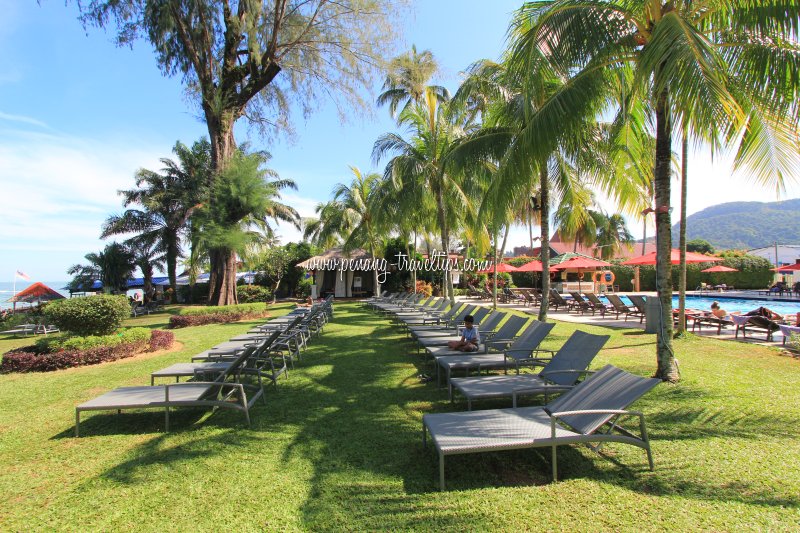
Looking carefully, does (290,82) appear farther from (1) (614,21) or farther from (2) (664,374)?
(2) (664,374)

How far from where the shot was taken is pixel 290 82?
17594 millimetres

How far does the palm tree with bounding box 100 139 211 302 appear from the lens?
92.5 feet

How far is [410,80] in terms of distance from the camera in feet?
64.2

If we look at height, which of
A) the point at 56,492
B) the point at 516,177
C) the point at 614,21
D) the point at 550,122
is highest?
the point at 614,21

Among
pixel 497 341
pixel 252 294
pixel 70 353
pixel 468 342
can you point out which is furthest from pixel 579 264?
pixel 70 353

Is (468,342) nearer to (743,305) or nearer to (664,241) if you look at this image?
(664,241)

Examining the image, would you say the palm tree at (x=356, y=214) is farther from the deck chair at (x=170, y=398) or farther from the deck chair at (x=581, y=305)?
the deck chair at (x=170, y=398)

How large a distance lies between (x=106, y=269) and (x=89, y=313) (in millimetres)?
23623

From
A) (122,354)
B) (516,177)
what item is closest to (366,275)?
(122,354)

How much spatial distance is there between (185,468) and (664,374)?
19.4ft

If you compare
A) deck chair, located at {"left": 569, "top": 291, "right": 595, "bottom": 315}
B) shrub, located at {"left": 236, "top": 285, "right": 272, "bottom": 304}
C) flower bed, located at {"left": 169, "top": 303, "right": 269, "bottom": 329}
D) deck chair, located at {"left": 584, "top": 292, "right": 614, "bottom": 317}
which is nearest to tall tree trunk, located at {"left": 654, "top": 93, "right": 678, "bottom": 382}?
deck chair, located at {"left": 584, "top": 292, "right": 614, "bottom": 317}

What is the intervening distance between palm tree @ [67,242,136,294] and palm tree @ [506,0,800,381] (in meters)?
30.7

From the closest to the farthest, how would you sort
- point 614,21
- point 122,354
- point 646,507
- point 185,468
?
point 646,507 → point 185,468 → point 614,21 → point 122,354

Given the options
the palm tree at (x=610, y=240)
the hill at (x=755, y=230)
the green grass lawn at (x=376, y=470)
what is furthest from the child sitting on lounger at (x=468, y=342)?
the hill at (x=755, y=230)
